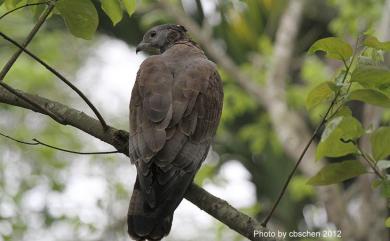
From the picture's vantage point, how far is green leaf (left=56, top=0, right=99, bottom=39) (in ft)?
10.4

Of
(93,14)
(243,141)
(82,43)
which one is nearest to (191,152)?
(93,14)

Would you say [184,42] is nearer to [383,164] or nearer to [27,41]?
[27,41]

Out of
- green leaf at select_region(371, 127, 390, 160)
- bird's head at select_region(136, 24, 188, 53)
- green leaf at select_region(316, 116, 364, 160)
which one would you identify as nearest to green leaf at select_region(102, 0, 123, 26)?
green leaf at select_region(316, 116, 364, 160)

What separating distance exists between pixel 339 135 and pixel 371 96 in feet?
0.77

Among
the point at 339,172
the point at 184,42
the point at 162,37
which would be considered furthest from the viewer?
the point at 162,37

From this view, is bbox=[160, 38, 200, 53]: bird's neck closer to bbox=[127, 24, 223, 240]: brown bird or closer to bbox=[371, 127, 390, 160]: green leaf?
bbox=[127, 24, 223, 240]: brown bird

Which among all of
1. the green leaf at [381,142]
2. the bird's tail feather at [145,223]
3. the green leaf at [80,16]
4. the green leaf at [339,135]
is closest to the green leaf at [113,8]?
the green leaf at [80,16]

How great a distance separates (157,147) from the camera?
3.64 m

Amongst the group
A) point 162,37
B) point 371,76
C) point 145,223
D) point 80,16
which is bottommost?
point 145,223

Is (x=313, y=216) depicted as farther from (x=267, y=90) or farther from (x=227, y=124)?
(x=267, y=90)

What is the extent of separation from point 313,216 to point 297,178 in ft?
5.15

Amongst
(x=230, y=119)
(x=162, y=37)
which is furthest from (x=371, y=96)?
(x=230, y=119)

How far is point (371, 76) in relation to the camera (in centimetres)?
299

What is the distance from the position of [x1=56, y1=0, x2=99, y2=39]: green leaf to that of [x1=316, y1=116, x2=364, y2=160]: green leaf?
1133 mm
